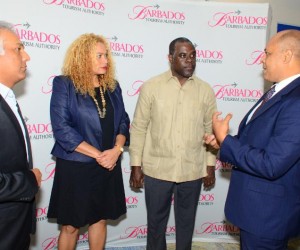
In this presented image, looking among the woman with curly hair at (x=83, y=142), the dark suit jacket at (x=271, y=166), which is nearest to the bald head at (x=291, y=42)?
the dark suit jacket at (x=271, y=166)

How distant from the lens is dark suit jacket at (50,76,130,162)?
2.06 m

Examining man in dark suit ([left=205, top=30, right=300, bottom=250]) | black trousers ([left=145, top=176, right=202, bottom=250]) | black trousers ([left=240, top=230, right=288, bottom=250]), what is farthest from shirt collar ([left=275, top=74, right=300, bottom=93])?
black trousers ([left=145, top=176, right=202, bottom=250])

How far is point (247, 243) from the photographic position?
1671mm

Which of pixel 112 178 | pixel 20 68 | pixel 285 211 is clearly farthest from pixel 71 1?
pixel 285 211

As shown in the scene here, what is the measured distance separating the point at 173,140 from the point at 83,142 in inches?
28.3

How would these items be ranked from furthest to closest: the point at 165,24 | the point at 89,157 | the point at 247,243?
1. the point at 165,24
2. the point at 89,157
3. the point at 247,243

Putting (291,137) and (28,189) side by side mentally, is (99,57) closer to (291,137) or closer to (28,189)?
(28,189)

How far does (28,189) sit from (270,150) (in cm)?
119

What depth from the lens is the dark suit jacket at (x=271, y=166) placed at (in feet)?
4.75

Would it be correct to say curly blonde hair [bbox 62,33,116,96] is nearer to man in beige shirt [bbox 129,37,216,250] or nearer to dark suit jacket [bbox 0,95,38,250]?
man in beige shirt [bbox 129,37,216,250]

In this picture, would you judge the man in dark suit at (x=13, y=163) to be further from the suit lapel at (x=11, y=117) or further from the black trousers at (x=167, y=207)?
the black trousers at (x=167, y=207)

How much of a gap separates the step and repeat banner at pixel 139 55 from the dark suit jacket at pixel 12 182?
1.18 meters

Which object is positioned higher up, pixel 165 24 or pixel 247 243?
pixel 165 24

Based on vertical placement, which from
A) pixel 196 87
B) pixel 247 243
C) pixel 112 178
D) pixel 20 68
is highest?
pixel 20 68
